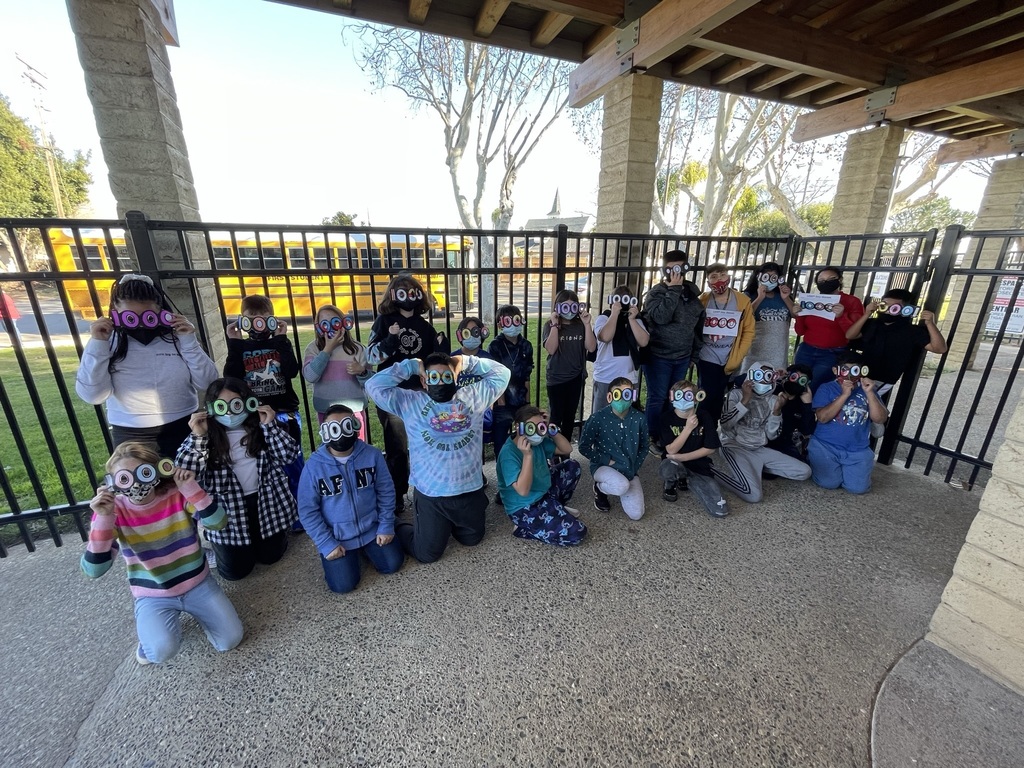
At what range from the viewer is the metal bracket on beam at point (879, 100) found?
17.3 feet

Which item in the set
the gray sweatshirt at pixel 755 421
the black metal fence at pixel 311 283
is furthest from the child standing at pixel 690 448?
the black metal fence at pixel 311 283

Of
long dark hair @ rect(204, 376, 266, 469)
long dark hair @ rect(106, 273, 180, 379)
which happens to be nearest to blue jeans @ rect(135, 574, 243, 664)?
long dark hair @ rect(204, 376, 266, 469)

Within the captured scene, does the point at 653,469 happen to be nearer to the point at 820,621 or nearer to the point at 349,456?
the point at 820,621

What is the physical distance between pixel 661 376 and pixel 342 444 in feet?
9.30

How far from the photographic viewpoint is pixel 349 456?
2.55 m

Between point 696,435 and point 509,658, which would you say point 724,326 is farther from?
point 509,658

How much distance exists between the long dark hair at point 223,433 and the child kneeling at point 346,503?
0.36m

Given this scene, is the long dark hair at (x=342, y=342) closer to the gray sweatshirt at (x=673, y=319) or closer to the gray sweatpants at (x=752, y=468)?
the gray sweatshirt at (x=673, y=319)

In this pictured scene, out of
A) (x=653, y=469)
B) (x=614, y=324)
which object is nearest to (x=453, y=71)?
(x=614, y=324)

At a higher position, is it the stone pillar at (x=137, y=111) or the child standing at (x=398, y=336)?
the stone pillar at (x=137, y=111)

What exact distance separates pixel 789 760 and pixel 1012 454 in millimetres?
1661

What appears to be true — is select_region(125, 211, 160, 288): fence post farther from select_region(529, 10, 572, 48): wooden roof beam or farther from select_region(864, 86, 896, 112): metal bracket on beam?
Result: select_region(864, 86, 896, 112): metal bracket on beam

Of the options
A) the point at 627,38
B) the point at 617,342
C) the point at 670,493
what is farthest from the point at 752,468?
the point at 627,38

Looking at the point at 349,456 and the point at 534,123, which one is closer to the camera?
the point at 349,456
